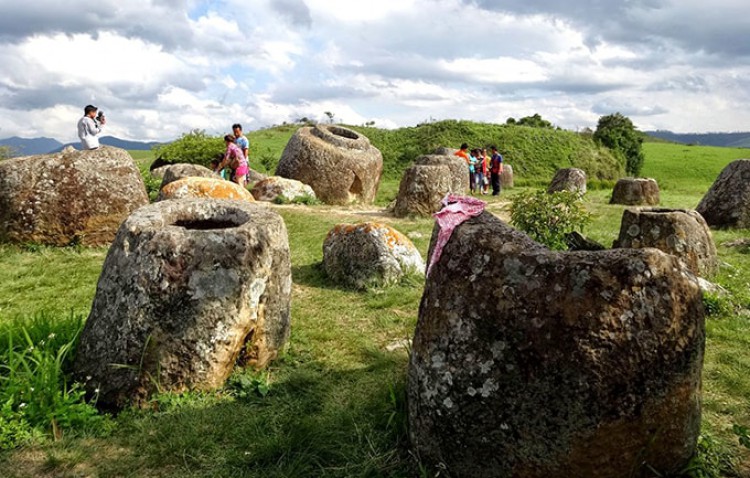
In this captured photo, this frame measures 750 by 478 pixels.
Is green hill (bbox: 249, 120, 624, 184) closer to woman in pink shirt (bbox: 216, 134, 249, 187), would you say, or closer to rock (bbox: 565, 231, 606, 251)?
woman in pink shirt (bbox: 216, 134, 249, 187)

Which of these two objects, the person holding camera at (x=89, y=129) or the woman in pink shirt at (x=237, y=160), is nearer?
the person holding camera at (x=89, y=129)

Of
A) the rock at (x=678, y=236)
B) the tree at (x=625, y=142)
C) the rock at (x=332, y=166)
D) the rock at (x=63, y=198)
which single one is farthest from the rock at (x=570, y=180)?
the tree at (x=625, y=142)

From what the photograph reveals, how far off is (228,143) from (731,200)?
14488 millimetres

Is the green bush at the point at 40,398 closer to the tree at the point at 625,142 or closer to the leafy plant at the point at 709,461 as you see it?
the leafy plant at the point at 709,461

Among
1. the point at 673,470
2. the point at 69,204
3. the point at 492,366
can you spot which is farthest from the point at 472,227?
the point at 69,204

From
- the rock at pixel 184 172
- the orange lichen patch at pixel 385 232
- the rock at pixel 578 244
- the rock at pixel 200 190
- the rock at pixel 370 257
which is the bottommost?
the rock at pixel 370 257

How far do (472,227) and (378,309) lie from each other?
397cm

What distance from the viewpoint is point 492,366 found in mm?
3553

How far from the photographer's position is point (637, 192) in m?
19.8

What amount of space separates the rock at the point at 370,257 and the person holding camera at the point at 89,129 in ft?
22.2

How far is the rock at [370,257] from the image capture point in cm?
861

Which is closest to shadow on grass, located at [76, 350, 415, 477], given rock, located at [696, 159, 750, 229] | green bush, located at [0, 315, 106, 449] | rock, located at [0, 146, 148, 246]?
green bush, located at [0, 315, 106, 449]

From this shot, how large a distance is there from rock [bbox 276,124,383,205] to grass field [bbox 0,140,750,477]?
31.8ft

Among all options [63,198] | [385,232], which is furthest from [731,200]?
[63,198]
